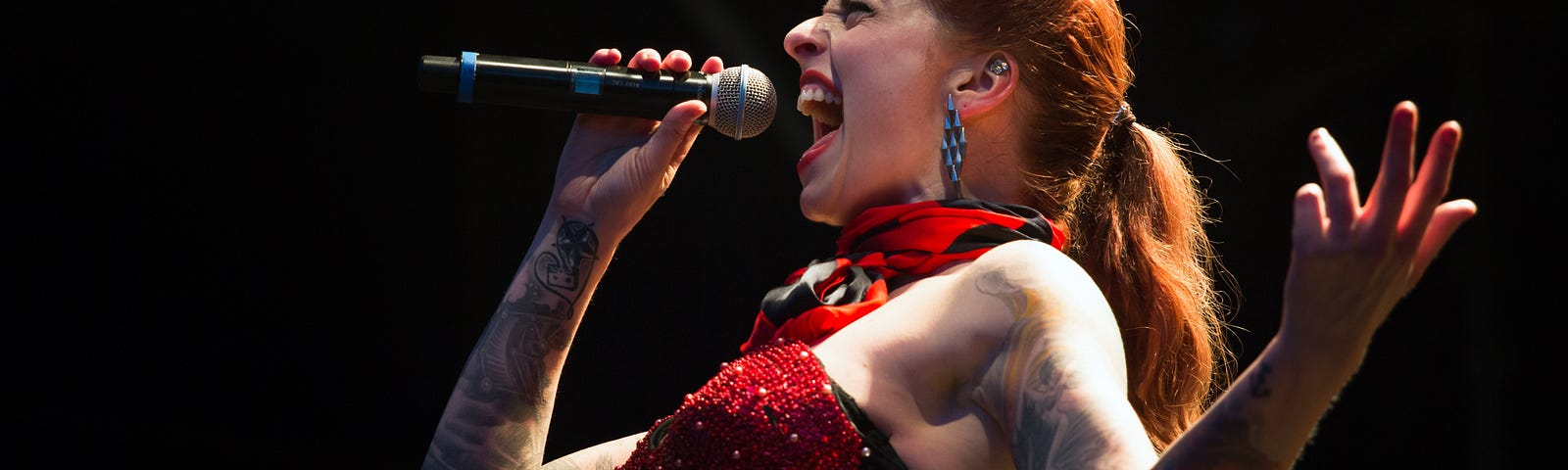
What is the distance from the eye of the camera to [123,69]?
2387 mm

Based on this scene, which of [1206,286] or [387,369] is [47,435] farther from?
[1206,286]

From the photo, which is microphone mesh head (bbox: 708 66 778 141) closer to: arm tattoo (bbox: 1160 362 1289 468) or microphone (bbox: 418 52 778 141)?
microphone (bbox: 418 52 778 141)

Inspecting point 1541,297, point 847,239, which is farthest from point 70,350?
point 1541,297

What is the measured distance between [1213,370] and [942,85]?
52 centimetres

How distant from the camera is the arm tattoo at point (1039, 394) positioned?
41.4 inches

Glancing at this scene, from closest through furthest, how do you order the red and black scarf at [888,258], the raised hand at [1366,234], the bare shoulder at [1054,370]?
1. the raised hand at [1366,234]
2. the bare shoulder at [1054,370]
3. the red and black scarf at [888,258]

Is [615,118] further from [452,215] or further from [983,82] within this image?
[452,215]

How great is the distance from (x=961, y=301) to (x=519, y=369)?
587 millimetres

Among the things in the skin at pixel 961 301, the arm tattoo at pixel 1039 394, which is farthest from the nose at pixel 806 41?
the arm tattoo at pixel 1039 394

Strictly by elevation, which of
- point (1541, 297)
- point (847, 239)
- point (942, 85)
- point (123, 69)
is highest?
point (123, 69)

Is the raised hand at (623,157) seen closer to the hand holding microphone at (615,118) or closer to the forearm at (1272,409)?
the hand holding microphone at (615,118)

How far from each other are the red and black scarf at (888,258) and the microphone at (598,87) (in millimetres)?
218

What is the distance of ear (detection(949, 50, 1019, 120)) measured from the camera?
1.49 meters

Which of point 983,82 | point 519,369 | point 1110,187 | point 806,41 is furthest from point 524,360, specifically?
point 1110,187
